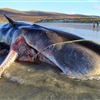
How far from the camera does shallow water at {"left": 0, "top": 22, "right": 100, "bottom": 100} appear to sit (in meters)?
5.84

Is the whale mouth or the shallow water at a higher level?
the whale mouth

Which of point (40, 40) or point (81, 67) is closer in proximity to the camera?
point (81, 67)

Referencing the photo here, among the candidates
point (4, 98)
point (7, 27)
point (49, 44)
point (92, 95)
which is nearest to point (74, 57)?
point (49, 44)

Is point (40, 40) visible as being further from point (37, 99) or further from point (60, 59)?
point (37, 99)

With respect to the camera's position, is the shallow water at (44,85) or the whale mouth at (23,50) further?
the whale mouth at (23,50)

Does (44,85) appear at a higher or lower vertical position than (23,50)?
lower

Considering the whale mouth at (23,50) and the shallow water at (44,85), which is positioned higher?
the whale mouth at (23,50)

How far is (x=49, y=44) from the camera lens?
7.66 m

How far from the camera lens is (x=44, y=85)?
6.38 meters

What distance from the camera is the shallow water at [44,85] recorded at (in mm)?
5844

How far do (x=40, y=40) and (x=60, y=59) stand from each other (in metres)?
1.00

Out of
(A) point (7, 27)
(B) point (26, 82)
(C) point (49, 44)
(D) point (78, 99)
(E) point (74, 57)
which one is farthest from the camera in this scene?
(A) point (7, 27)

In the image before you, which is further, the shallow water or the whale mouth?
the whale mouth

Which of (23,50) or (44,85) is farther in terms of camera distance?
(23,50)
